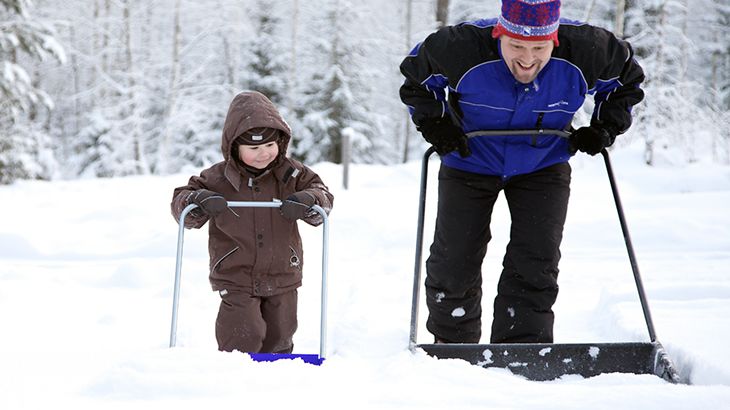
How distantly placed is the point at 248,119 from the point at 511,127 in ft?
4.10

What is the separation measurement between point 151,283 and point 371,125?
19.7m

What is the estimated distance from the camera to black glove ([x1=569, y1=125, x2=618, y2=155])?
281 centimetres

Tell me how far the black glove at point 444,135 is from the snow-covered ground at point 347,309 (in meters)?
0.89

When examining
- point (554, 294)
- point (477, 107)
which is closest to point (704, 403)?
point (554, 294)

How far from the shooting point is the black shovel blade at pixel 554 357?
8.67 ft

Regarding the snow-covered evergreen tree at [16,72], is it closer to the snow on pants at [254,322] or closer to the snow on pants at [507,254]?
the snow on pants at [254,322]

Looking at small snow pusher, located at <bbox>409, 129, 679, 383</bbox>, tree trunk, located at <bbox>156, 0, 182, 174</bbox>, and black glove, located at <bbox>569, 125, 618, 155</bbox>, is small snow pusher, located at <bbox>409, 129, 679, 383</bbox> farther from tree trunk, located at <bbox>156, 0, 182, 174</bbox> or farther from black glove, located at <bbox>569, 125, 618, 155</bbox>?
tree trunk, located at <bbox>156, 0, 182, 174</bbox>

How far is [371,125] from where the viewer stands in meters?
24.6

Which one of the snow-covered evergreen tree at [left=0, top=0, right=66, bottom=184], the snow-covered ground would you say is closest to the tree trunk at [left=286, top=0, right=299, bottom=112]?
the snow-covered evergreen tree at [left=0, top=0, right=66, bottom=184]

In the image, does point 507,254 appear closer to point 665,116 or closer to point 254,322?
point 254,322

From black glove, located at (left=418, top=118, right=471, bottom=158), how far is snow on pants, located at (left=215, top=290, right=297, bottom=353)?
117cm

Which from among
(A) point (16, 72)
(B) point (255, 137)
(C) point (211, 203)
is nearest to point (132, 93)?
(A) point (16, 72)

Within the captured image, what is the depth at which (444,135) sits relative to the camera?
2.81 metres

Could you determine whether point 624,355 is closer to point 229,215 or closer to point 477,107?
point 477,107
